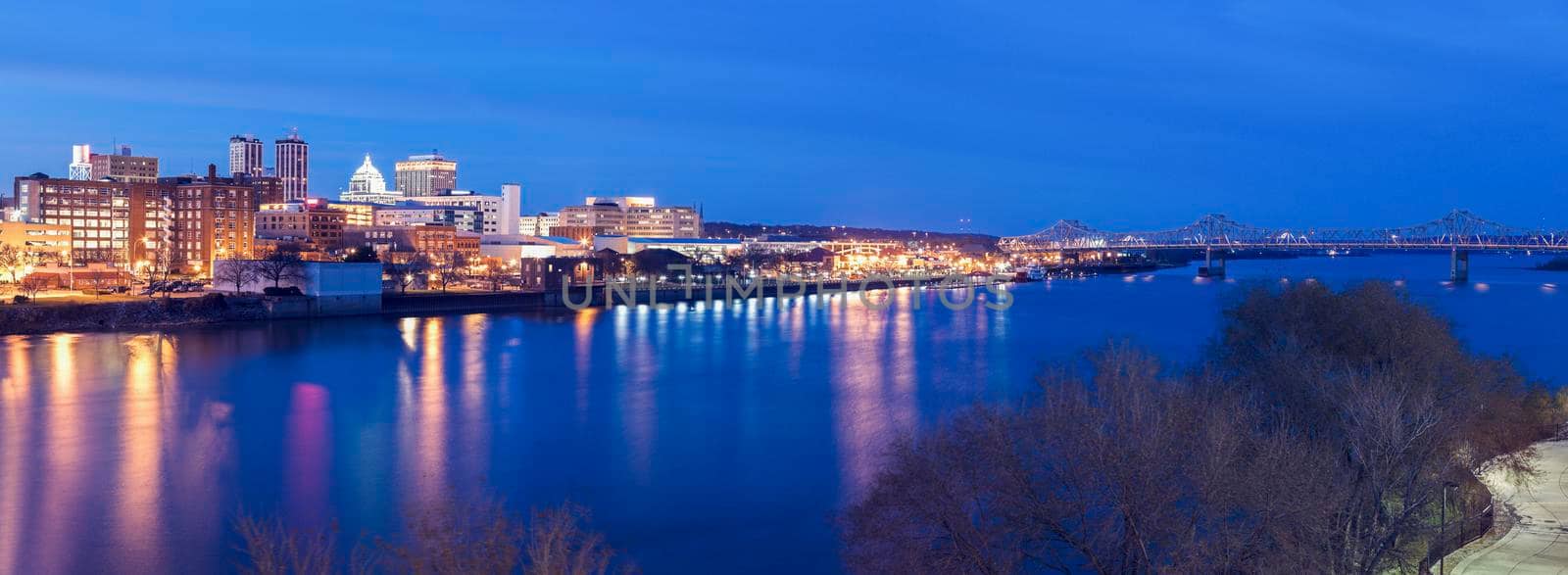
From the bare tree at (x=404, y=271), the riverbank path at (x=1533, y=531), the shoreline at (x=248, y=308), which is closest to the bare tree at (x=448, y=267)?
the bare tree at (x=404, y=271)

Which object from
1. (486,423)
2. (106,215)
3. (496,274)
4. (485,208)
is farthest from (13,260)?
(485,208)

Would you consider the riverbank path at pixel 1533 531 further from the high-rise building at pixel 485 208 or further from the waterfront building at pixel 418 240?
the high-rise building at pixel 485 208

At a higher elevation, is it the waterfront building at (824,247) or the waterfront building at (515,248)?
the waterfront building at (824,247)

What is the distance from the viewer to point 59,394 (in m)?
7.24

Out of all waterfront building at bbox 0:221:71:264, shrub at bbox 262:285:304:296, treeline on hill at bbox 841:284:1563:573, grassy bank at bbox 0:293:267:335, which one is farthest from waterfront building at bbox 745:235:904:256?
treeline on hill at bbox 841:284:1563:573

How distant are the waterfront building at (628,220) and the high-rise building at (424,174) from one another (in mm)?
11022

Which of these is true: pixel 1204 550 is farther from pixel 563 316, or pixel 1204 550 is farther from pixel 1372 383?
pixel 563 316

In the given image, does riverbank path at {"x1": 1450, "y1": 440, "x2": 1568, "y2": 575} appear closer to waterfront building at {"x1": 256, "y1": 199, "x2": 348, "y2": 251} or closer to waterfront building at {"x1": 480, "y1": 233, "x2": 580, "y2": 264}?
waterfront building at {"x1": 480, "y1": 233, "x2": 580, "y2": 264}

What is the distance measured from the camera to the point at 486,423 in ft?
21.7

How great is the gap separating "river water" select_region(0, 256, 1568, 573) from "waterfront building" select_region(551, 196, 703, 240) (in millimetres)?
24988

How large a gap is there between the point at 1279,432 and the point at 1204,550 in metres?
0.95

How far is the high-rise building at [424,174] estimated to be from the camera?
4875 cm

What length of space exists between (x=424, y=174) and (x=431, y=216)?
16.1 m

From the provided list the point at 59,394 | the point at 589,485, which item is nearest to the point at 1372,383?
the point at 589,485
